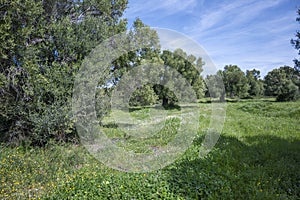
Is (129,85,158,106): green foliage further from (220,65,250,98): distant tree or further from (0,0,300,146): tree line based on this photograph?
(220,65,250,98): distant tree

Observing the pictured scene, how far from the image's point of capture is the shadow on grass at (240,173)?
5.03 m

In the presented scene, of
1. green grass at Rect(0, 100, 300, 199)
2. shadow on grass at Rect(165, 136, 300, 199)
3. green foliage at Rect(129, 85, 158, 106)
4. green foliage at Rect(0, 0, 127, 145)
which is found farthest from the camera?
green foliage at Rect(129, 85, 158, 106)

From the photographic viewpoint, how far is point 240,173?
6141 millimetres

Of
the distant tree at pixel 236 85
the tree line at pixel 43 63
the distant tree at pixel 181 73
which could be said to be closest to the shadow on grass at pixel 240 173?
the tree line at pixel 43 63

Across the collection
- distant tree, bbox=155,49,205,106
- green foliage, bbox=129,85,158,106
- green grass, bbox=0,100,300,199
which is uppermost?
distant tree, bbox=155,49,205,106

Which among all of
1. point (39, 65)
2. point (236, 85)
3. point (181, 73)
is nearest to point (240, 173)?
point (39, 65)

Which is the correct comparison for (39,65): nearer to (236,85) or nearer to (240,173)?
(240,173)

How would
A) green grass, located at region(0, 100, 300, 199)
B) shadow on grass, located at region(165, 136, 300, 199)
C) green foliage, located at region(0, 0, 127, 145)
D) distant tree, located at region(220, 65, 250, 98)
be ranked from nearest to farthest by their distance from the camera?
green grass, located at region(0, 100, 300, 199)
shadow on grass, located at region(165, 136, 300, 199)
green foliage, located at region(0, 0, 127, 145)
distant tree, located at region(220, 65, 250, 98)

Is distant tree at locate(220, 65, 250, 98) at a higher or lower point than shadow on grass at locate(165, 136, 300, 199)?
higher

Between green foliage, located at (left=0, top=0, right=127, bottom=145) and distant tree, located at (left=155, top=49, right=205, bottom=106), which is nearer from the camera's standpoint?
green foliage, located at (left=0, top=0, right=127, bottom=145)

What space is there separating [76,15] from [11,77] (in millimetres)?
4524

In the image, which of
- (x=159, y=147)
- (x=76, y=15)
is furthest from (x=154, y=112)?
(x=76, y=15)

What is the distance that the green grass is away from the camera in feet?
16.1

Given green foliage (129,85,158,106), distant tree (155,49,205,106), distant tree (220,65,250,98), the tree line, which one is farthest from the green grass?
distant tree (220,65,250,98)
